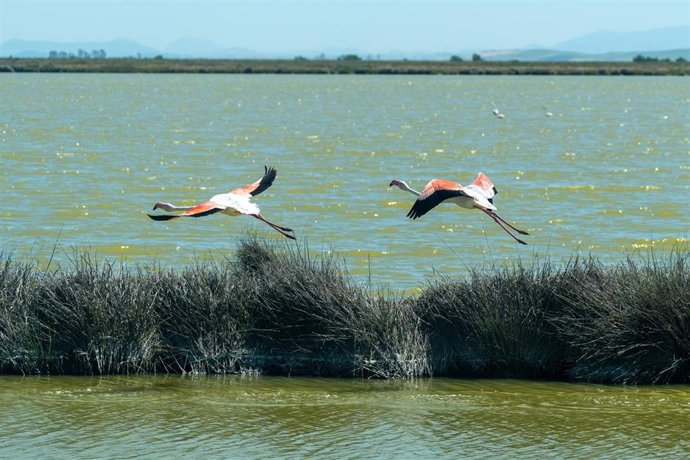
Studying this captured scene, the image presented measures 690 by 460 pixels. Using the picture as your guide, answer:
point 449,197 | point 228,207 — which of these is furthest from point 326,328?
point 449,197

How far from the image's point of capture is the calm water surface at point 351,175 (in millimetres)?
24719

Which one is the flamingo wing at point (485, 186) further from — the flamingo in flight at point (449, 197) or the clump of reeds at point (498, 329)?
the clump of reeds at point (498, 329)

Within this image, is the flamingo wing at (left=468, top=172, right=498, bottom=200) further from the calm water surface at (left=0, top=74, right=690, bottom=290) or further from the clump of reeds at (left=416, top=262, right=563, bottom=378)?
the calm water surface at (left=0, top=74, right=690, bottom=290)

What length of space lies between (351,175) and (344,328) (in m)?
28.3

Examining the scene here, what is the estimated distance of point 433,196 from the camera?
13.2 meters

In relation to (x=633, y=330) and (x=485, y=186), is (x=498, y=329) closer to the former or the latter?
(x=633, y=330)

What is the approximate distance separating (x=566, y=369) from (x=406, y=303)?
1.82m

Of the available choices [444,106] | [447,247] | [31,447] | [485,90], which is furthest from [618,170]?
[485,90]

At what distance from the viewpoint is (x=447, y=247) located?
80.4ft

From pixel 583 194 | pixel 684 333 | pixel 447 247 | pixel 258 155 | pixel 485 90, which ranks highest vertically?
pixel 485 90

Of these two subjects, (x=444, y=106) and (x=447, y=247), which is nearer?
(x=447, y=247)

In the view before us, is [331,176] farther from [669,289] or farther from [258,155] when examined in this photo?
[669,289]

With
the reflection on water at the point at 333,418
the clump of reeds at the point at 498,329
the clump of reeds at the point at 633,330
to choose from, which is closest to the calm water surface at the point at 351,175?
the reflection on water at the point at 333,418

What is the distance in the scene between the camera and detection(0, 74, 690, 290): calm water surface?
2472cm
